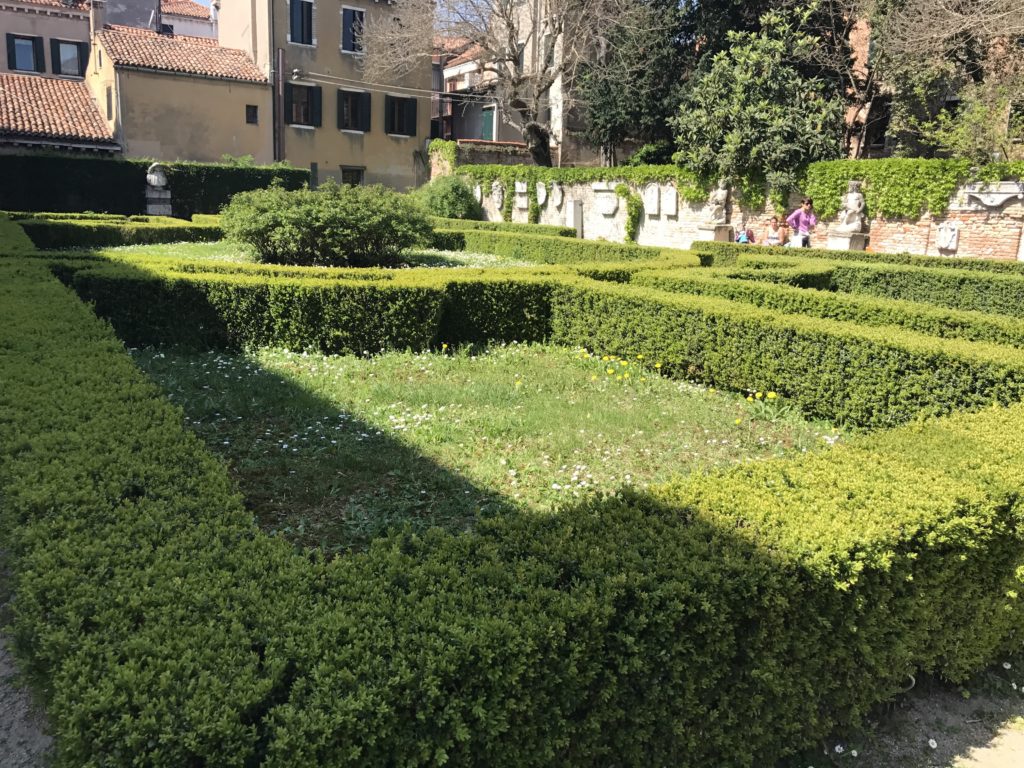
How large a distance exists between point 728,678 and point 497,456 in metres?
2.91

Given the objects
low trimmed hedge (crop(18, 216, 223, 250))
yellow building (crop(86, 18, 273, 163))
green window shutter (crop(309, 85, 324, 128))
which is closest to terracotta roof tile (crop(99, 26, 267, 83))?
yellow building (crop(86, 18, 273, 163))

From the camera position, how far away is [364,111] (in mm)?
31266

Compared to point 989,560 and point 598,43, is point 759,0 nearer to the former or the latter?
point 598,43

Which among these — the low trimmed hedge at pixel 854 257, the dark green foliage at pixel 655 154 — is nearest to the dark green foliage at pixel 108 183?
the dark green foliage at pixel 655 154

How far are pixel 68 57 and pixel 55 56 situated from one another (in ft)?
1.49

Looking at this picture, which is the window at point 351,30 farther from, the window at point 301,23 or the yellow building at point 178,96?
the yellow building at point 178,96

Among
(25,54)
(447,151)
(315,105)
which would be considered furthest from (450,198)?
(25,54)

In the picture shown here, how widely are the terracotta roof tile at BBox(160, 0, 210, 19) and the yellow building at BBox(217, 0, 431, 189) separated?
641 cm

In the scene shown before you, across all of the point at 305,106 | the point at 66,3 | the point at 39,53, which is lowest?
the point at 305,106

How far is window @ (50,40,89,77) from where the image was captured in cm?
3042

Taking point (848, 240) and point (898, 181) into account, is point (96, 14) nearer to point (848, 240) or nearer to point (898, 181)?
point (848, 240)

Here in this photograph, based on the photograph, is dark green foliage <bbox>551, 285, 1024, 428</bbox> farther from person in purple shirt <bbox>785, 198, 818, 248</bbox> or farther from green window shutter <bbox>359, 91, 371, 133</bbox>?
green window shutter <bbox>359, 91, 371, 133</bbox>

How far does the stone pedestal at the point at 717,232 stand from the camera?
21.6 m

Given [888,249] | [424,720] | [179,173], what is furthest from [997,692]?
[179,173]
